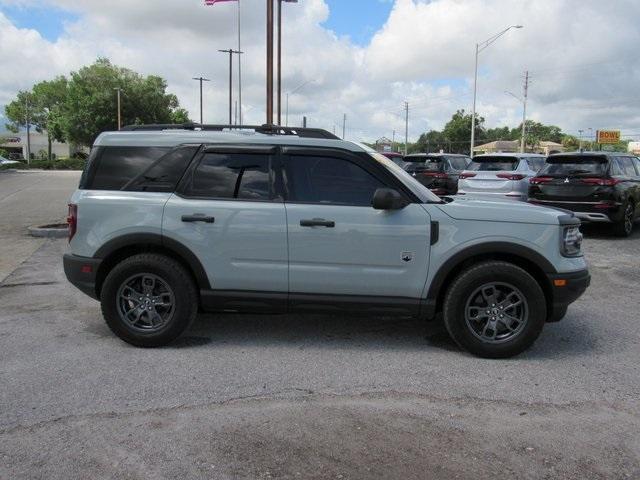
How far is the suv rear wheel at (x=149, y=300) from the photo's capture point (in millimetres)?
4840

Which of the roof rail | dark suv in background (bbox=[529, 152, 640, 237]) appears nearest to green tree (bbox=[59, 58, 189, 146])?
dark suv in background (bbox=[529, 152, 640, 237])

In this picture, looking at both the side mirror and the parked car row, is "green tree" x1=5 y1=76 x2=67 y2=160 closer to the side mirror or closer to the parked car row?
the parked car row

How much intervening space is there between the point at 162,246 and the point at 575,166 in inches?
366

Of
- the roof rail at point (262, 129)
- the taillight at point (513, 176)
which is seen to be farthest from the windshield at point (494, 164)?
the roof rail at point (262, 129)

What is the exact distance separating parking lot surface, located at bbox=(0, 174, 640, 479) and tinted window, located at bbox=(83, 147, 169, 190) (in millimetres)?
1419

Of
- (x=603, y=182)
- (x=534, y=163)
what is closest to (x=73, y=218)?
→ (x=603, y=182)

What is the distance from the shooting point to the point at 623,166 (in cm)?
1172

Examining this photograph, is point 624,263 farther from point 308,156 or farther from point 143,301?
point 143,301

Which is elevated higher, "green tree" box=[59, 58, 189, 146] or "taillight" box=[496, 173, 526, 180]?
"green tree" box=[59, 58, 189, 146]

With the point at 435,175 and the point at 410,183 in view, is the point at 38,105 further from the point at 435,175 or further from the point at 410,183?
the point at 410,183

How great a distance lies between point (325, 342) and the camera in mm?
5168

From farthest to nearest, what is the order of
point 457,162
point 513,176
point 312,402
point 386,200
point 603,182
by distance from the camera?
point 457,162, point 513,176, point 603,182, point 386,200, point 312,402

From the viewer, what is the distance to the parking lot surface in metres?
3.16

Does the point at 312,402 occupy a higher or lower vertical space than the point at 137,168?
lower
